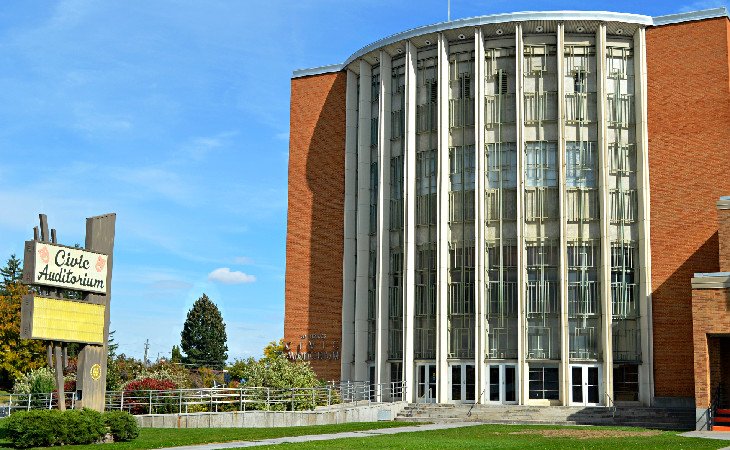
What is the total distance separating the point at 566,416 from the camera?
49.3 m

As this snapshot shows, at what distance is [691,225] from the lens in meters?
52.9

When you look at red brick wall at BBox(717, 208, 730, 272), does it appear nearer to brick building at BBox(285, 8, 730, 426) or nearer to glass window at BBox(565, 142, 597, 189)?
brick building at BBox(285, 8, 730, 426)

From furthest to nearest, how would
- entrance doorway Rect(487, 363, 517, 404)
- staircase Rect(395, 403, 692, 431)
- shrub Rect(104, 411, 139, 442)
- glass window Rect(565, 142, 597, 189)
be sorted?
glass window Rect(565, 142, 597, 189) < entrance doorway Rect(487, 363, 517, 404) < staircase Rect(395, 403, 692, 431) < shrub Rect(104, 411, 139, 442)

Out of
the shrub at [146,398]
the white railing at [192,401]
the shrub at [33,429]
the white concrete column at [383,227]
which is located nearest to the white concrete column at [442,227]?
the white concrete column at [383,227]

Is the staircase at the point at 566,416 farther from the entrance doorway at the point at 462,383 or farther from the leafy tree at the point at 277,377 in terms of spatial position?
the leafy tree at the point at 277,377

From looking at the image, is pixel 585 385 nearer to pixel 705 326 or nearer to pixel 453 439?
pixel 705 326

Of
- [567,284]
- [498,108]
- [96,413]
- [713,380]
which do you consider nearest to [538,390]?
[567,284]

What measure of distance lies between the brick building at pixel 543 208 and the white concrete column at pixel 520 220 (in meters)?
0.10

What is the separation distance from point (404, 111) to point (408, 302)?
1236 cm

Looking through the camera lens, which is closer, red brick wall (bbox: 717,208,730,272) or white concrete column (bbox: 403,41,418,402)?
red brick wall (bbox: 717,208,730,272)

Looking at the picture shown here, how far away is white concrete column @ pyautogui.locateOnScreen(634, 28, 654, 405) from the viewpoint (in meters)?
52.5

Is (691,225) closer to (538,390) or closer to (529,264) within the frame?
(529,264)

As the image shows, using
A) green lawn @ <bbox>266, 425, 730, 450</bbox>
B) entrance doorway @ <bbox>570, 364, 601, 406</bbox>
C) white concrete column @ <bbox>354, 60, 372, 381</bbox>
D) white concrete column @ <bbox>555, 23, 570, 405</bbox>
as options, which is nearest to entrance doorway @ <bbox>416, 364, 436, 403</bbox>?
white concrete column @ <bbox>354, 60, 372, 381</bbox>

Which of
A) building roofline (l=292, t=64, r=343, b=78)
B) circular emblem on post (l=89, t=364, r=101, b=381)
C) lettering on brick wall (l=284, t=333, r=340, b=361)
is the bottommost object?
circular emblem on post (l=89, t=364, r=101, b=381)
